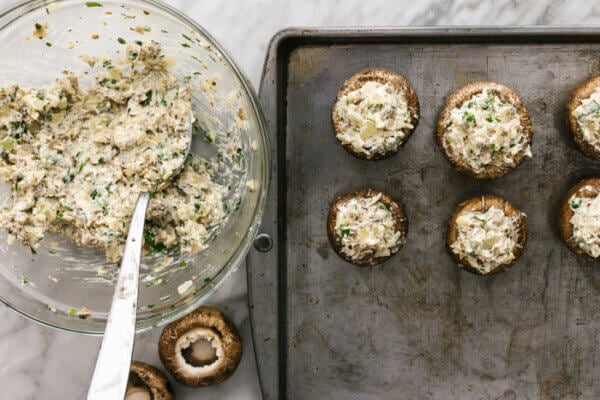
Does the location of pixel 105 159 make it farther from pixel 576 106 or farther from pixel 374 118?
pixel 576 106

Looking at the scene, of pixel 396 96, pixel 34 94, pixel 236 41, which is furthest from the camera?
pixel 236 41

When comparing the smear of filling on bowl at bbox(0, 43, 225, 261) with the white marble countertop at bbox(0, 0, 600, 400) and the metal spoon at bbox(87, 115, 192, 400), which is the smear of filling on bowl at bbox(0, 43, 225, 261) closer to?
the metal spoon at bbox(87, 115, 192, 400)

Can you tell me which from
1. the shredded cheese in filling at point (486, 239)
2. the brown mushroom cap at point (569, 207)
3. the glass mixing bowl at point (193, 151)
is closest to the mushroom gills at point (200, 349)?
the glass mixing bowl at point (193, 151)

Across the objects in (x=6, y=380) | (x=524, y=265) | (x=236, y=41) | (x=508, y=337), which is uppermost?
(x=236, y=41)

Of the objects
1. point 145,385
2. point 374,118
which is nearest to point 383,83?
point 374,118

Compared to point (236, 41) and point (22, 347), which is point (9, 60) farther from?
point (22, 347)

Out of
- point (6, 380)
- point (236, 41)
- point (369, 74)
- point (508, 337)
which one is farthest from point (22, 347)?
point (508, 337)
